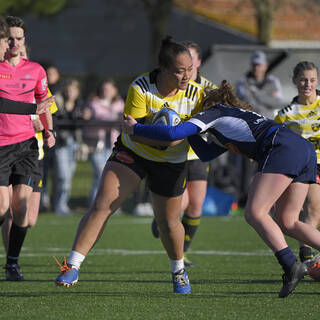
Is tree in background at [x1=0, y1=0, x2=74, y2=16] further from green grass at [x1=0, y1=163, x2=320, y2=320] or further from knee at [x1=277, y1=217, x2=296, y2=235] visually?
knee at [x1=277, y1=217, x2=296, y2=235]

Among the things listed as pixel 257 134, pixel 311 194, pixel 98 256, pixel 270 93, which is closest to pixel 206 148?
pixel 257 134

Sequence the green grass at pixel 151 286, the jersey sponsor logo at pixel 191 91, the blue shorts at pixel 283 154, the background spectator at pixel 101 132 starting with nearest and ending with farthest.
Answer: the green grass at pixel 151 286 < the blue shorts at pixel 283 154 < the jersey sponsor logo at pixel 191 91 < the background spectator at pixel 101 132

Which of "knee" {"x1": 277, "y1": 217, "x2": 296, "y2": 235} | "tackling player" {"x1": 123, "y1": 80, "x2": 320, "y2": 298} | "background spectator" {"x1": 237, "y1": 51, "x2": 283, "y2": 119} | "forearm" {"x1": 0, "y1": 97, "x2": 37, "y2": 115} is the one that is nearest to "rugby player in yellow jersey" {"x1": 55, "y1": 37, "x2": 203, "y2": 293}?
"tackling player" {"x1": 123, "y1": 80, "x2": 320, "y2": 298}

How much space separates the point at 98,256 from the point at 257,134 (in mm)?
3953

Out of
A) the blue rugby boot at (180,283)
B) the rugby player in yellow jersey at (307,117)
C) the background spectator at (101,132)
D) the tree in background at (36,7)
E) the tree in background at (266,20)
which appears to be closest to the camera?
the blue rugby boot at (180,283)

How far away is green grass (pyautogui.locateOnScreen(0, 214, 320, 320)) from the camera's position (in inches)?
241

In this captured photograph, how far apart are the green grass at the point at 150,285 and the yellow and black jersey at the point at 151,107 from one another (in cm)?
111

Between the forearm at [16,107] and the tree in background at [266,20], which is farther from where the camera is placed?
the tree in background at [266,20]

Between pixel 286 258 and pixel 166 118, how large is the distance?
4.48 feet

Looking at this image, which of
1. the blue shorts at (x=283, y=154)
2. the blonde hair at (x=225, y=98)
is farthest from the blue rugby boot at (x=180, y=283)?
the blonde hair at (x=225, y=98)

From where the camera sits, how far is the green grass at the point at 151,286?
611 cm

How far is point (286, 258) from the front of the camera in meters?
6.48

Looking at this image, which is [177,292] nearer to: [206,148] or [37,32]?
[206,148]

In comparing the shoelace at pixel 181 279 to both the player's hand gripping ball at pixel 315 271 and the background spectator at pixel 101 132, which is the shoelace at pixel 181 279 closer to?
the player's hand gripping ball at pixel 315 271
